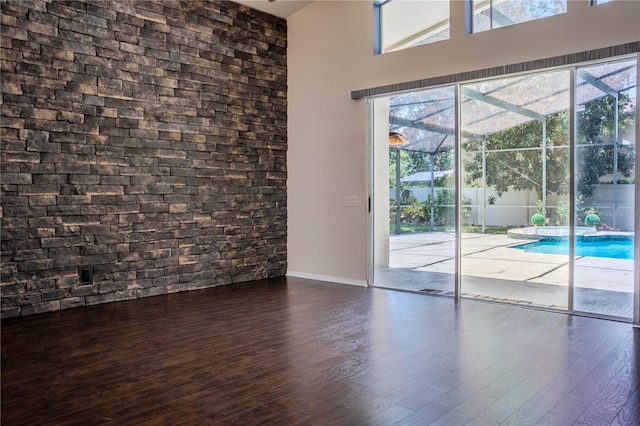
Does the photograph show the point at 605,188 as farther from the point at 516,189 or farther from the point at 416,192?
the point at 416,192

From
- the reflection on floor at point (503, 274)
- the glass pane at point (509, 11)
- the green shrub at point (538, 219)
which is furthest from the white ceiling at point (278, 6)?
the green shrub at point (538, 219)

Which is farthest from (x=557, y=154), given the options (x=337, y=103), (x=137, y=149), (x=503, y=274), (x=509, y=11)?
(x=137, y=149)

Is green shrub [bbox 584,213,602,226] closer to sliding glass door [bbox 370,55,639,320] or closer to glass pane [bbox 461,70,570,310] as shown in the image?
sliding glass door [bbox 370,55,639,320]

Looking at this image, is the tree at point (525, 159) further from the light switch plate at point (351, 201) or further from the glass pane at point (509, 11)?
the light switch plate at point (351, 201)

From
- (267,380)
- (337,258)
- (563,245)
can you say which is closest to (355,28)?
(337,258)

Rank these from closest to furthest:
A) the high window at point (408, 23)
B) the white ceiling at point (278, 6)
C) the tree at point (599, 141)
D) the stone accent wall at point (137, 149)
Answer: the tree at point (599, 141) → the stone accent wall at point (137, 149) → the high window at point (408, 23) → the white ceiling at point (278, 6)

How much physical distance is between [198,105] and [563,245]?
161 inches

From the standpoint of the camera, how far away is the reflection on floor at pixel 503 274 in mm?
4441

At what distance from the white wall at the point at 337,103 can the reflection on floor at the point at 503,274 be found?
1.83 feet

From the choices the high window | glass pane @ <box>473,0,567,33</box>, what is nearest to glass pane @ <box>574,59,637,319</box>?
glass pane @ <box>473,0,567,33</box>

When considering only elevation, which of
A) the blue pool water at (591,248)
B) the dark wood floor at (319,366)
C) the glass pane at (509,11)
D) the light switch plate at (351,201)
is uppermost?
the glass pane at (509,11)

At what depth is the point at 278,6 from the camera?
254 inches

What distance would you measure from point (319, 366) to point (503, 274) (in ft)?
8.80

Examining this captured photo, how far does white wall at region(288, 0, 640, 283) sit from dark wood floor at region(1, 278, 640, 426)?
1.55m
